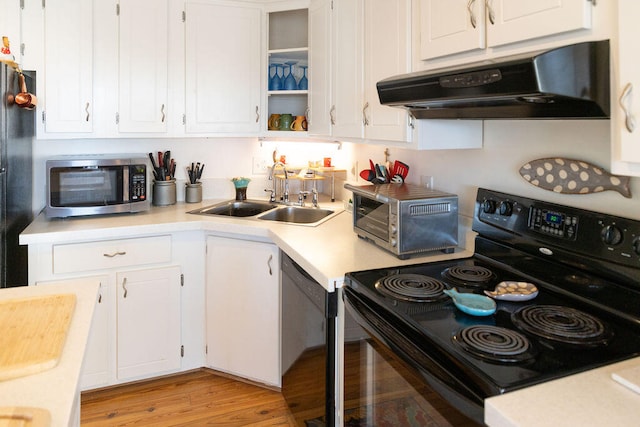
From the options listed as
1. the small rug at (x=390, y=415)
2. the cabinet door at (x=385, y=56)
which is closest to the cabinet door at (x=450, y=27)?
the cabinet door at (x=385, y=56)

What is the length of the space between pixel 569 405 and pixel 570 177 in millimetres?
839

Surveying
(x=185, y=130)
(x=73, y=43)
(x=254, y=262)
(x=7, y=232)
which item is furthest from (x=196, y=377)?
(x=73, y=43)

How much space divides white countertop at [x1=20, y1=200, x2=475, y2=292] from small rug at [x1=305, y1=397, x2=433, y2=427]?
0.41 meters

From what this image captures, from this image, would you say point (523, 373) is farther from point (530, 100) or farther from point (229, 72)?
point (229, 72)

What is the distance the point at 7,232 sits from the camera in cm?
226

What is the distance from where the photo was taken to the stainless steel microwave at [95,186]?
246 cm

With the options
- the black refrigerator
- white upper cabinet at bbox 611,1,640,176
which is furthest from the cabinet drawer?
white upper cabinet at bbox 611,1,640,176

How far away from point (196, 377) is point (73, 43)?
1977mm

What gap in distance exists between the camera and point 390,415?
4.09 feet

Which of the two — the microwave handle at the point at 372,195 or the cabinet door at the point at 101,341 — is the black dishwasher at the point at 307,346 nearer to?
the microwave handle at the point at 372,195

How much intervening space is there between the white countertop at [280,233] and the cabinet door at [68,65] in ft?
1.82

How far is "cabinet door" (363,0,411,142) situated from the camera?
1833 millimetres

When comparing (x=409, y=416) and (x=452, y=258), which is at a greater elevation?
(x=452, y=258)

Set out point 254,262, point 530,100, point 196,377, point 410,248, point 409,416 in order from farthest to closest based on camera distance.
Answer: point 196,377
point 254,262
point 410,248
point 530,100
point 409,416
